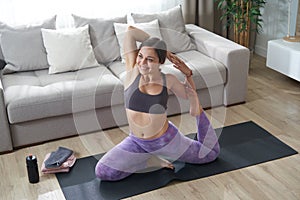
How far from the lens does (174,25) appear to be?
14.4ft

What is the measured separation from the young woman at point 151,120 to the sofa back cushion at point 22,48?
1269 millimetres

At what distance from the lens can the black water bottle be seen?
3012mm

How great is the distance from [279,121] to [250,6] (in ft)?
4.92

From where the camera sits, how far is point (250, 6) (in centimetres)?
479

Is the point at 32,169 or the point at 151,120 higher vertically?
the point at 151,120

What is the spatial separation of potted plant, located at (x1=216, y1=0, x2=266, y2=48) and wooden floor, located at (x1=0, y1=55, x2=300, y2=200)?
591 millimetres

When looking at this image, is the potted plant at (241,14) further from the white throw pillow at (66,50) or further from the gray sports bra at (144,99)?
the gray sports bra at (144,99)

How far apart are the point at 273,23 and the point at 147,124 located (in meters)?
2.85

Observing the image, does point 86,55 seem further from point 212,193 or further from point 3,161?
point 212,193

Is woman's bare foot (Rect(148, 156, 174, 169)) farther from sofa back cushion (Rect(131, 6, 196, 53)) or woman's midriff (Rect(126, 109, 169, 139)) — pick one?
sofa back cushion (Rect(131, 6, 196, 53))

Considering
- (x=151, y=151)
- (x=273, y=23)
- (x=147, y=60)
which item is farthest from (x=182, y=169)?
(x=273, y=23)

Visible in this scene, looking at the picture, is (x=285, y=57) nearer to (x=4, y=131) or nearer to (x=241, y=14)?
(x=241, y=14)

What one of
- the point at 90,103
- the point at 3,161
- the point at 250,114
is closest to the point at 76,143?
the point at 90,103

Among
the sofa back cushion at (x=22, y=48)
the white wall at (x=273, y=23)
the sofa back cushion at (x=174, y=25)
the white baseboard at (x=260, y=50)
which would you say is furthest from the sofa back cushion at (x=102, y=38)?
the white baseboard at (x=260, y=50)
